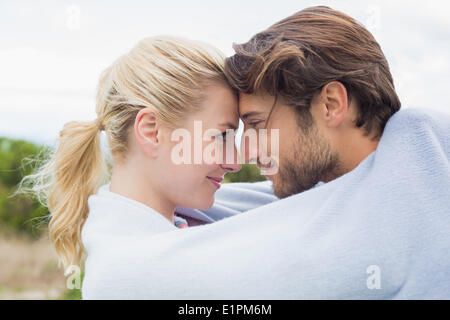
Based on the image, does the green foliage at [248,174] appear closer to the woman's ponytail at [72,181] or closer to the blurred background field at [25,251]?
the blurred background field at [25,251]

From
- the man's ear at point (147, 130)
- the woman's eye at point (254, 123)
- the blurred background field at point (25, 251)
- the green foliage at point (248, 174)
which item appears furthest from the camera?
the green foliage at point (248, 174)

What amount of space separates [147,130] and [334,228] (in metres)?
0.72

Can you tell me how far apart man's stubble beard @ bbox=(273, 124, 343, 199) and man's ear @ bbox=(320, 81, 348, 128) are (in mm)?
62

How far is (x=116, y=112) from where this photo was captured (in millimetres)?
1762

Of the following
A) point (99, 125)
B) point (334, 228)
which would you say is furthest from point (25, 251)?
point (334, 228)

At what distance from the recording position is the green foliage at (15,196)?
5.07 metres

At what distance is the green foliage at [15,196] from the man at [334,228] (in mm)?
3677

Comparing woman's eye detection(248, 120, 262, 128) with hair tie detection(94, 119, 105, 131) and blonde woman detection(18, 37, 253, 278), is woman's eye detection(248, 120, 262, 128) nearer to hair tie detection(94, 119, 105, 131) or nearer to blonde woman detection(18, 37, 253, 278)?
blonde woman detection(18, 37, 253, 278)

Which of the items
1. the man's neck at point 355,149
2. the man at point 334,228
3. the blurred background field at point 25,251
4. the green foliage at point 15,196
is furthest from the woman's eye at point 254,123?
the green foliage at point 15,196

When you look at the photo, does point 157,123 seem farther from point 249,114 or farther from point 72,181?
point 72,181

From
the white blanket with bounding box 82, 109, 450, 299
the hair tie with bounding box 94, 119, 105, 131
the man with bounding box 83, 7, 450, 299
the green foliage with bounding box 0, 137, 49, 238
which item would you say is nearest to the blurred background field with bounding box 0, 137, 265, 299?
the green foliage with bounding box 0, 137, 49, 238

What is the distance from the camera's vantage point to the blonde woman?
1667 millimetres

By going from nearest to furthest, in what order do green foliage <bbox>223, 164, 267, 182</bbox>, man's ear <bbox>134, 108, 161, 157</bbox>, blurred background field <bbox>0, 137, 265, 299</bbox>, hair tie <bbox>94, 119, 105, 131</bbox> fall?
man's ear <bbox>134, 108, 161, 157</bbox>
hair tie <bbox>94, 119, 105, 131</bbox>
blurred background field <bbox>0, 137, 265, 299</bbox>
green foliage <bbox>223, 164, 267, 182</bbox>
